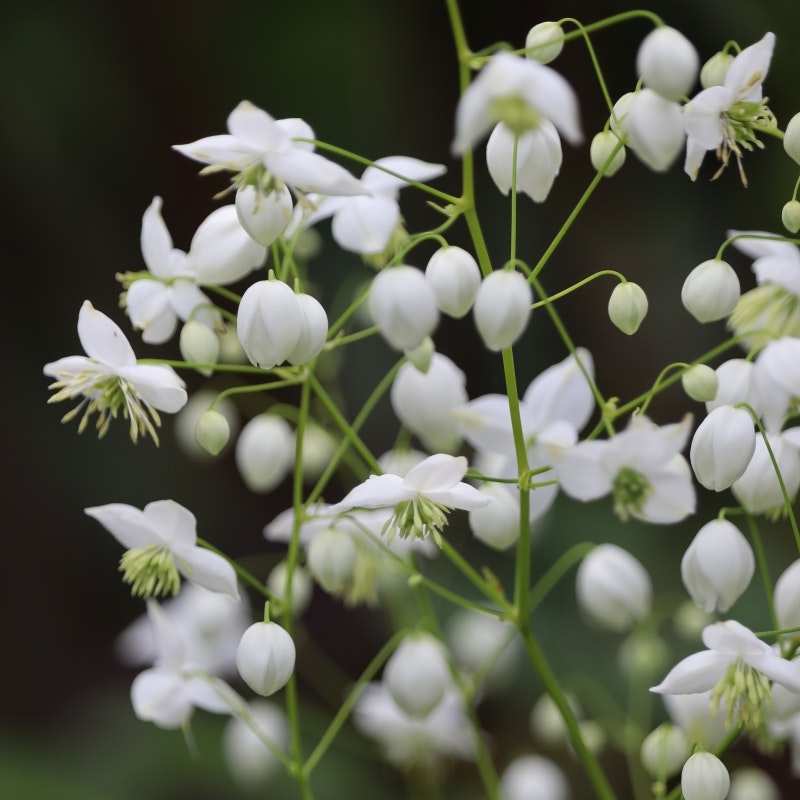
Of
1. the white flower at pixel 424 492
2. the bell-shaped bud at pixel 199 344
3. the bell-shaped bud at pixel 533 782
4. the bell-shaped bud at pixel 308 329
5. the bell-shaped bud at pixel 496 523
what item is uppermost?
the bell-shaped bud at pixel 308 329

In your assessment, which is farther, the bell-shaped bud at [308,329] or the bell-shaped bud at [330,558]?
the bell-shaped bud at [330,558]

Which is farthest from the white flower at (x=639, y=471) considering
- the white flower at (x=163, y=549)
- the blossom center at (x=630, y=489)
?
the white flower at (x=163, y=549)

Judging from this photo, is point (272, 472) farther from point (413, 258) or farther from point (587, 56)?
point (587, 56)

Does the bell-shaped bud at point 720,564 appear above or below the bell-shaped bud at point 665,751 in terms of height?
above

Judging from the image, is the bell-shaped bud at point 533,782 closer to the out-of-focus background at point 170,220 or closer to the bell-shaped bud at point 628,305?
the bell-shaped bud at point 628,305

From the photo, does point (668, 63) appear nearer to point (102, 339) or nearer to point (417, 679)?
point (102, 339)

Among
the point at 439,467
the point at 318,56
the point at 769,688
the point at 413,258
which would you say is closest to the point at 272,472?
the point at 439,467
